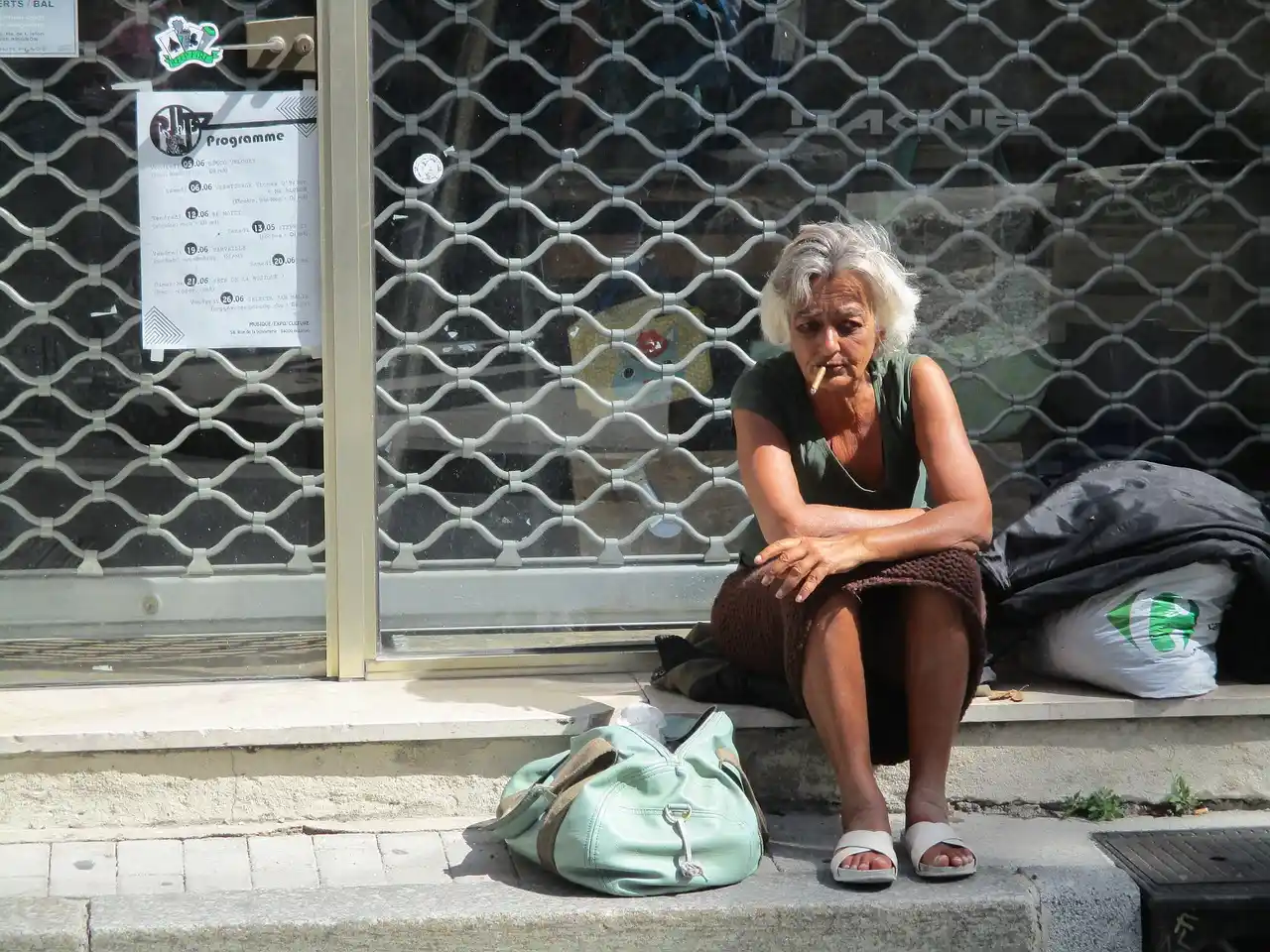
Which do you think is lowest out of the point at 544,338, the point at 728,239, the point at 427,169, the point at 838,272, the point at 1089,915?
the point at 1089,915

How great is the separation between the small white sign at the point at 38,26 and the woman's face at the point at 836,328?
2.03m

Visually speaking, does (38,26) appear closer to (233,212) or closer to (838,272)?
(233,212)

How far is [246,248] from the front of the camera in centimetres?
422

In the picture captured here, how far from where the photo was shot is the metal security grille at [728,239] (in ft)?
14.6

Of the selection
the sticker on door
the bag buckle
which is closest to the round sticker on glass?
the sticker on door

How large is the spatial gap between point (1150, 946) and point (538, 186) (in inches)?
97.6

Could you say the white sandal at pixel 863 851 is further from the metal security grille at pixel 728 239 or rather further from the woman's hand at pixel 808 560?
the metal security grille at pixel 728 239

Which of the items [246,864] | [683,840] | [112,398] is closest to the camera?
[683,840]

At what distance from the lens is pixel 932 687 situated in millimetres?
3625

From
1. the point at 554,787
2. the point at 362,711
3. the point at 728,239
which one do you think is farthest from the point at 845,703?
the point at 728,239

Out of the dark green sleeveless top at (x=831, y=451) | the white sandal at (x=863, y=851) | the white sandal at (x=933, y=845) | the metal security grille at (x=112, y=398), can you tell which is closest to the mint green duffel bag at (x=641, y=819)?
the white sandal at (x=863, y=851)

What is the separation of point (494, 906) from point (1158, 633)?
1763 millimetres

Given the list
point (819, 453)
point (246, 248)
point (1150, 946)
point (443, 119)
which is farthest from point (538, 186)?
point (1150, 946)

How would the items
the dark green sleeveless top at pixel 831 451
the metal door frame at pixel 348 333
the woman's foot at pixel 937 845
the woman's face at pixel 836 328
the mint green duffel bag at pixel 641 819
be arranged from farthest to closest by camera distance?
the metal door frame at pixel 348 333 → the dark green sleeveless top at pixel 831 451 → the woman's face at pixel 836 328 → the woman's foot at pixel 937 845 → the mint green duffel bag at pixel 641 819
